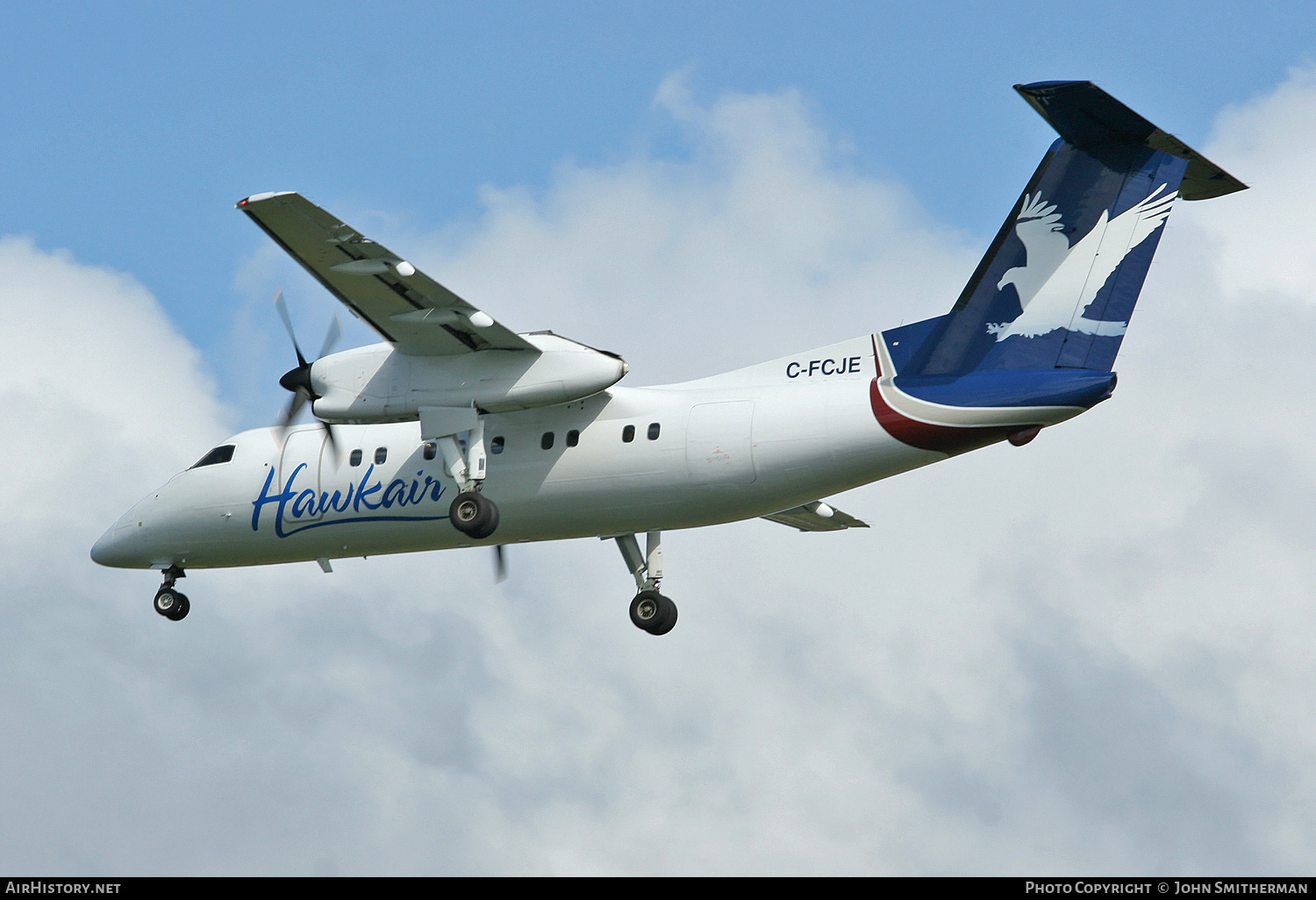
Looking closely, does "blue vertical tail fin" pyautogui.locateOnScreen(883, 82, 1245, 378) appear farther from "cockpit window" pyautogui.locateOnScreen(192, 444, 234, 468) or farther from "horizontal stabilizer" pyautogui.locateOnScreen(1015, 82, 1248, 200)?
"cockpit window" pyautogui.locateOnScreen(192, 444, 234, 468)

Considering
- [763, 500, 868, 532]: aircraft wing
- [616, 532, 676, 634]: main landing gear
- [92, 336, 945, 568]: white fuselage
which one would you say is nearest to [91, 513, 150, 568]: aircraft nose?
[92, 336, 945, 568]: white fuselage

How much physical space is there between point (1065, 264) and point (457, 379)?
828cm

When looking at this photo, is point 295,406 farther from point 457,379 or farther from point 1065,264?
point 1065,264

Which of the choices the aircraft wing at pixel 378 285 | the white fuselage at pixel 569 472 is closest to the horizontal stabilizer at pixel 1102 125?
the white fuselage at pixel 569 472

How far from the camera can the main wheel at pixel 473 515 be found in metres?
21.6

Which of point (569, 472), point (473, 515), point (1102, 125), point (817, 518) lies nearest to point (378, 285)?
point (473, 515)

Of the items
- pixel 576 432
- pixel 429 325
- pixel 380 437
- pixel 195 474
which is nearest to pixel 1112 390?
pixel 576 432

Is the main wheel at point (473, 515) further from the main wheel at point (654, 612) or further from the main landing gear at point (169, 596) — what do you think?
the main landing gear at point (169, 596)

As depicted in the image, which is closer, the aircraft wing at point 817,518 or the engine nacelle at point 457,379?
the engine nacelle at point 457,379

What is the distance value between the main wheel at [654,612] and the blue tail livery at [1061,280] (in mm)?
6303

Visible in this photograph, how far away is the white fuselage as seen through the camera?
20609mm

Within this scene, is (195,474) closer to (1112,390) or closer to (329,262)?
(329,262)

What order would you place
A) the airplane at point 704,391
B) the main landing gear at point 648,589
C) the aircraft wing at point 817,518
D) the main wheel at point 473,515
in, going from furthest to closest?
the aircraft wing at point 817,518 → the main landing gear at point 648,589 → the main wheel at point 473,515 → the airplane at point 704,391

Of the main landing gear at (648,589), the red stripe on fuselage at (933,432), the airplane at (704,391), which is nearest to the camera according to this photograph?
the airplane at (704,391)
